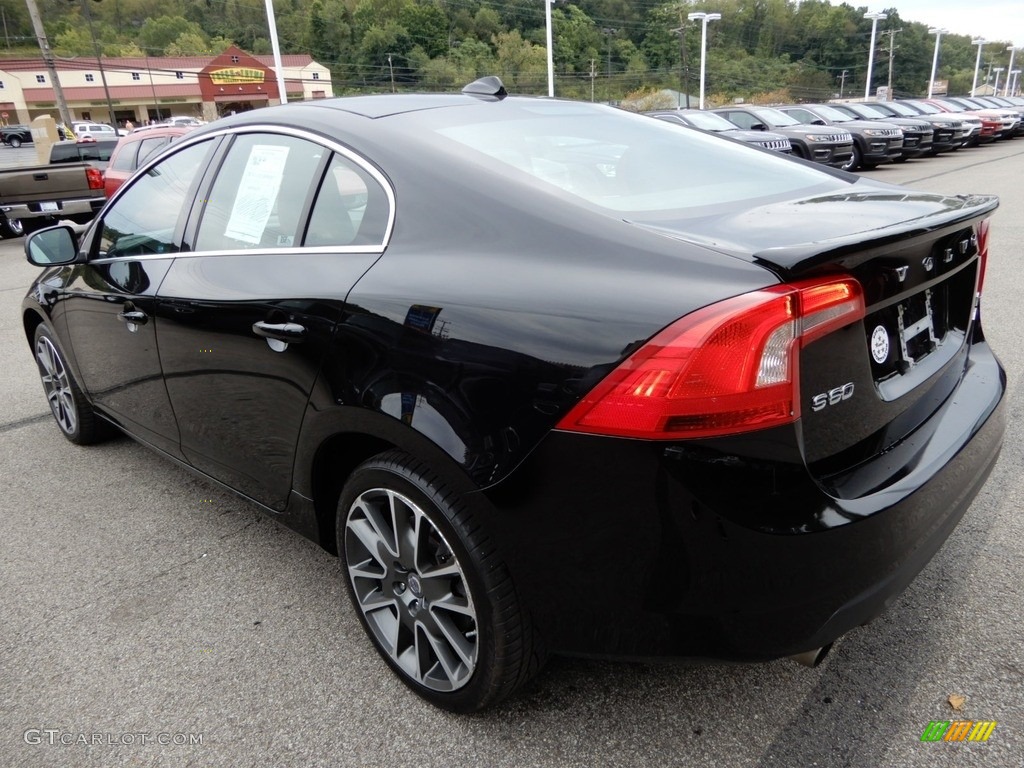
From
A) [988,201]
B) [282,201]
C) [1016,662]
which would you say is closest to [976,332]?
[988,201]

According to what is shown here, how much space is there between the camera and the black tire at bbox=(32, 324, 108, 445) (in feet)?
13.2

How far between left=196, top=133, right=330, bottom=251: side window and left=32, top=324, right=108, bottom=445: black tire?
173cm

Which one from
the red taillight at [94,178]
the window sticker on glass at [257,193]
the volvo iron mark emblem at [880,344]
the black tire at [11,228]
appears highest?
the window sticker on glass at [257,193]

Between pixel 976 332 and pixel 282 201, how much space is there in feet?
7.57

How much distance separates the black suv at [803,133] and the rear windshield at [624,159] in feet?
46.8

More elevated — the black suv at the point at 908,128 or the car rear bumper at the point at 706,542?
the car rear bumper at the point at 706,542

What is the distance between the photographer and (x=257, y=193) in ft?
8.68

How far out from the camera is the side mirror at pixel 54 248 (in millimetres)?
3564

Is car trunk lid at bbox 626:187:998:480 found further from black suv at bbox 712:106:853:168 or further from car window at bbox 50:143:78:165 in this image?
car window at bbox 50:143:78:165

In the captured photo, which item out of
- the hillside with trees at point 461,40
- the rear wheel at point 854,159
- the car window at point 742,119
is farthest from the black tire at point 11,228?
the hillside with trees at point 461,40

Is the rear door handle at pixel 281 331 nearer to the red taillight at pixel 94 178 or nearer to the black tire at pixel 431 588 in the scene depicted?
the black tire at pixel 431 588

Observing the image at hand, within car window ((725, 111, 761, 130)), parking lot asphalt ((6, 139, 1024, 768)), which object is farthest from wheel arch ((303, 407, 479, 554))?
car window ((725, 111, 761, 130))

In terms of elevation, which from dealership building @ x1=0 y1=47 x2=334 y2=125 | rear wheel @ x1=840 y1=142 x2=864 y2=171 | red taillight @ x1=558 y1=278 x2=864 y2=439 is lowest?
dealership building @ x1=0 y1=47 x2=334 y2=125

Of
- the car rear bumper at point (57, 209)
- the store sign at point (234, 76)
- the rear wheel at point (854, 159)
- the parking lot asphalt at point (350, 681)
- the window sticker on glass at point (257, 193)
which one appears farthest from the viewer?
the store sign at point (234, 76)
